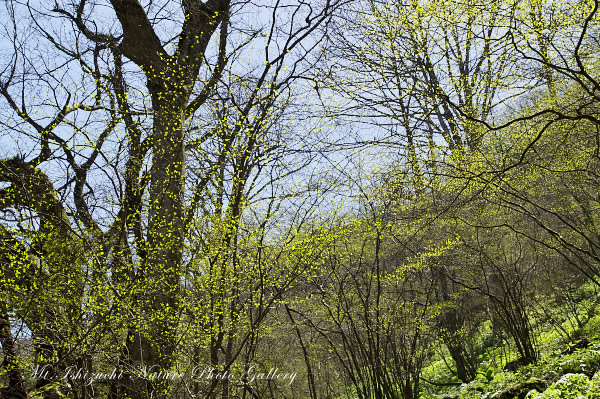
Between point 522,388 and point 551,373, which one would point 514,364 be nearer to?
point 551,373

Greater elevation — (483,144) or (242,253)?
(483,144)

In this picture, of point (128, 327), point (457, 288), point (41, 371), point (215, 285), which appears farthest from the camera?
point (457, 288)

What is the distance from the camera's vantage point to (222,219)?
555 cm

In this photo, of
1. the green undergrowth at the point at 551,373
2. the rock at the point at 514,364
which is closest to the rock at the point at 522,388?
the green undergrowth at the point at 551,373

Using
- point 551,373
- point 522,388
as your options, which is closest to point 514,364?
point 551,373

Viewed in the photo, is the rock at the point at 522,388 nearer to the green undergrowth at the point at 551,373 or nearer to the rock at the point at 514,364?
Answer: the green undergrowth at the point at 551,373

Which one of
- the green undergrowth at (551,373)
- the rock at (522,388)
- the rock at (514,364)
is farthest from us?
the rock at (514,364)

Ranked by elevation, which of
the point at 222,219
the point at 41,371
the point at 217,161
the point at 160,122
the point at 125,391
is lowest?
the point at 125,391

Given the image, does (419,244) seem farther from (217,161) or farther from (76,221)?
(76,221)

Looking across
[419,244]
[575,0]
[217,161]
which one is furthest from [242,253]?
[575,0]

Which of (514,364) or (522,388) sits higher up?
(522,388)

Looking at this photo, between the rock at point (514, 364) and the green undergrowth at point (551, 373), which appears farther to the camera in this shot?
the rock at point (514, 364)

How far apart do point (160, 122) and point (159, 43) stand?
1506 millimetres

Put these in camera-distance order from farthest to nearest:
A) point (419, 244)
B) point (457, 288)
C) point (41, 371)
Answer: point (457, 288), point (419, 244), point (41, 371)
